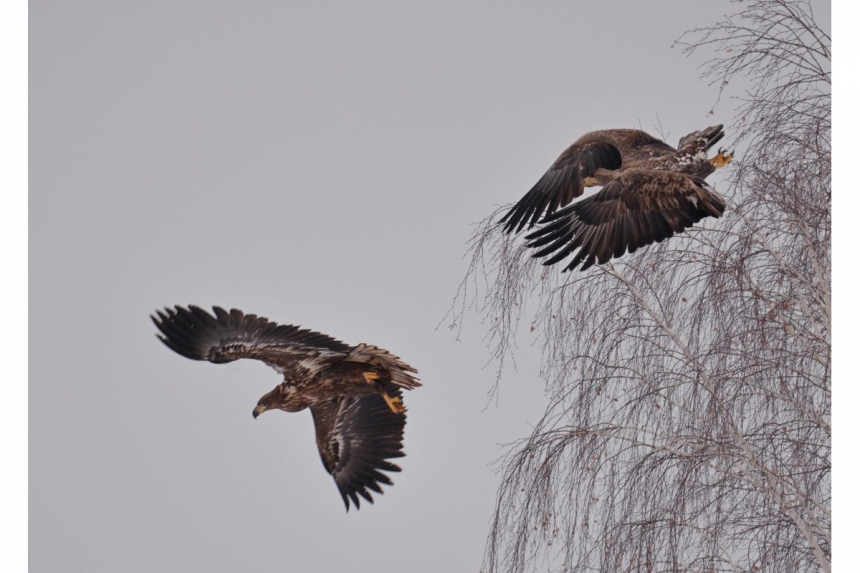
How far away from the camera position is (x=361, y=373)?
16.7 ft

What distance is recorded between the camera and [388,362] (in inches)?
195

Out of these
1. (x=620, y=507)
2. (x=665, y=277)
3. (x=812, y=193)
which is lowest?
(x=620, y=507)

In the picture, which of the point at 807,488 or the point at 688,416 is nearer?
the point at 807,488

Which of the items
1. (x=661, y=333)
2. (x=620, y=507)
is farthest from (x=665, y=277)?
(x=620, y=507)

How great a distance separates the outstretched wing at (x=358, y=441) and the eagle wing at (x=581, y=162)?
4.10 ft

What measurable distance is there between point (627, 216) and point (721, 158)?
0.56 metres

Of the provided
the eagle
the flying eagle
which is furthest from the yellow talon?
the eagle

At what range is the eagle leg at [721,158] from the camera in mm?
4996

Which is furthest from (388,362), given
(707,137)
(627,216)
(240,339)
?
(707,137)

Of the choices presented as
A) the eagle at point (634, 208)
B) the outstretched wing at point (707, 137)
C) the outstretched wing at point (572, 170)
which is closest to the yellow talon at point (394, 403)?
the eagle at point (634, 208)

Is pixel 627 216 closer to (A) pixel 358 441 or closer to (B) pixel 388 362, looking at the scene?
(B) pixel 388 362
